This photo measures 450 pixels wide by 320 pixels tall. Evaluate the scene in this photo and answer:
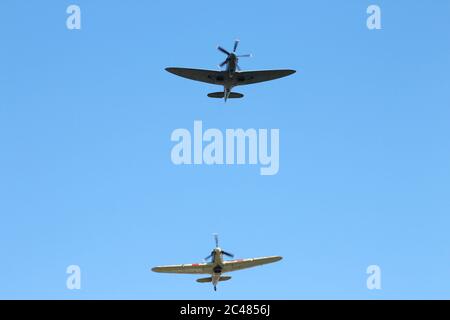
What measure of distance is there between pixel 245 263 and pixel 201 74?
22.9 meters

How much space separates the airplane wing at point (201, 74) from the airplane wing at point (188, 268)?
70.2ft

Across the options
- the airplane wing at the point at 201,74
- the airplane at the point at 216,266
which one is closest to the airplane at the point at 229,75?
the airplane wing at the point at 201,74

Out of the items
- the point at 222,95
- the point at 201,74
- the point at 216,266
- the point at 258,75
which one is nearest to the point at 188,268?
the point at 216,266

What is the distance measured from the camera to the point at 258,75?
89.9 metres

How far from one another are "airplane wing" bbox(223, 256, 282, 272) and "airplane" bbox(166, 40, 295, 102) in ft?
63.4

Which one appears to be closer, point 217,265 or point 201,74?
point 217,265

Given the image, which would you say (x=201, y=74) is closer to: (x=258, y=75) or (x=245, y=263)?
(x=258, y=75)

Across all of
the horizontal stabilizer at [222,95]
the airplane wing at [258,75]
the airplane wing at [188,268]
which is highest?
the airplane wing at [258,75]

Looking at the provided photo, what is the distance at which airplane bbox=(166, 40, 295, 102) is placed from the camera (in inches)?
3396

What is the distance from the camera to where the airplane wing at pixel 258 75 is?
289 ft

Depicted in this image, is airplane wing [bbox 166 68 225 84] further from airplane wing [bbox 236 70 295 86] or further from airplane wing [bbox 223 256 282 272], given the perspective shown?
airplane wing [bbox 223 256 282 272]

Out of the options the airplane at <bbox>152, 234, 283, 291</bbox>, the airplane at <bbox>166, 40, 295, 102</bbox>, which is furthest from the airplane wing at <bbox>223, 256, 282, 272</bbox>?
the airplane at <bbox>166, 40, 295, 102</bbox>

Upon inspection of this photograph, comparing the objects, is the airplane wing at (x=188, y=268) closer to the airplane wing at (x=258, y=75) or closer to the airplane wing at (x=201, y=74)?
the airplane wing at (x=201, y=74)

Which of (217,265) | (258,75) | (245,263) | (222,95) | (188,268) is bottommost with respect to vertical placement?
(188,268)
